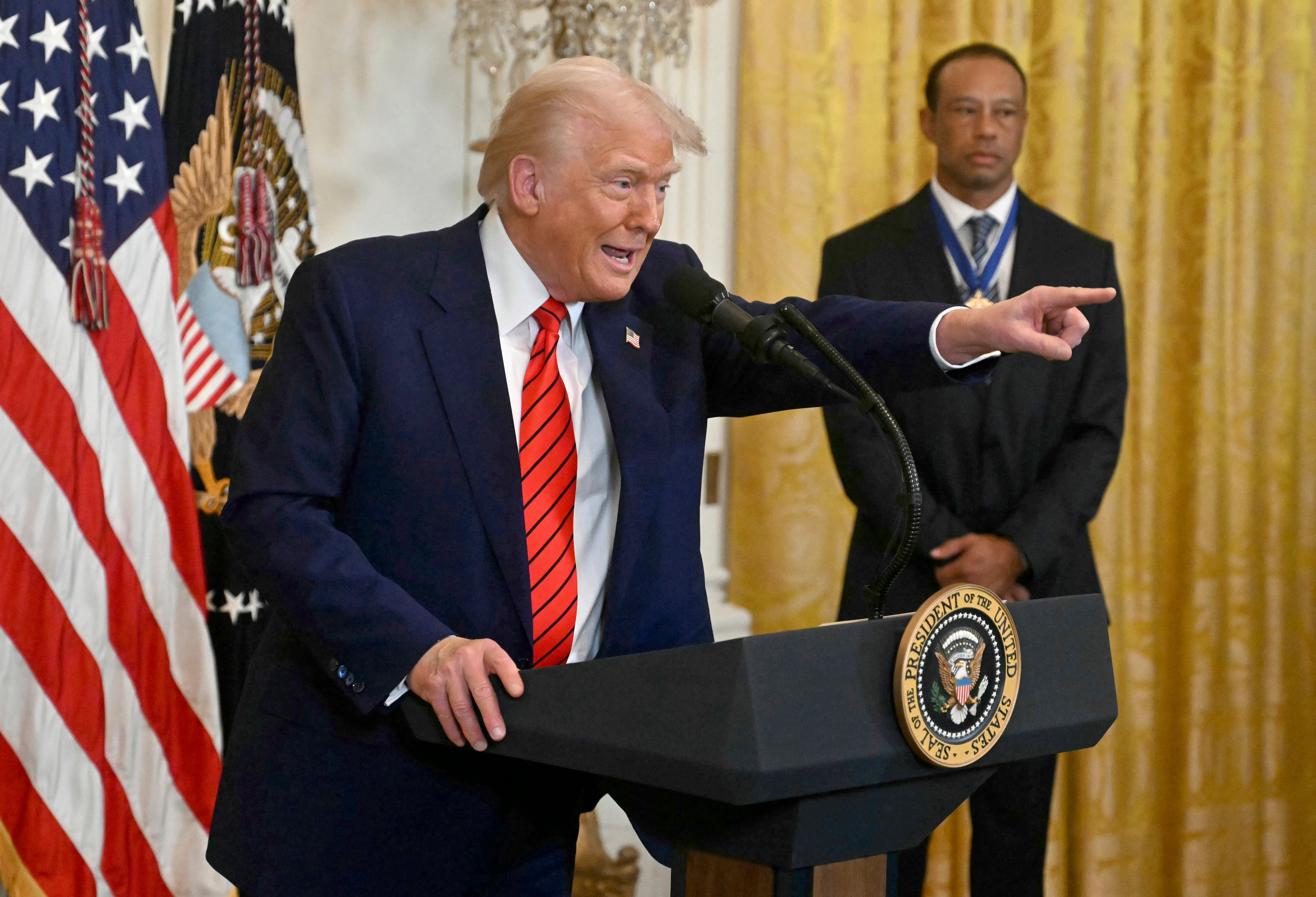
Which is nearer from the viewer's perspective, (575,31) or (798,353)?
(798,353)

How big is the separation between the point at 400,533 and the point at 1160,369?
289 cm

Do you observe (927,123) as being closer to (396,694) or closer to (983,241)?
(983,241)

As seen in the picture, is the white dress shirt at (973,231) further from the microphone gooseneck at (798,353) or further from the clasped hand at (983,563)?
the microphone gooseneck at (798,353)

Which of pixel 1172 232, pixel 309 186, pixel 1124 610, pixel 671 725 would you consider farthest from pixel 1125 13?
pixel 671 725

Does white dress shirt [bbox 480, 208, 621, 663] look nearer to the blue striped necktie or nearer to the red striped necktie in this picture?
the red striped necktie

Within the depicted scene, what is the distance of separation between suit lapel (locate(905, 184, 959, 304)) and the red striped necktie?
65.0 inches

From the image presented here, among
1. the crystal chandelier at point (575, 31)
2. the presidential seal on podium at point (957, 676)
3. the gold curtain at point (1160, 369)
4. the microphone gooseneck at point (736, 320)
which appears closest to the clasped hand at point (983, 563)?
the gold curtain at point (1160, 369)

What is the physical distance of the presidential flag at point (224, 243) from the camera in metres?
2.79

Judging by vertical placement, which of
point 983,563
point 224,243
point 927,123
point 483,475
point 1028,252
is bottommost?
point 983,563

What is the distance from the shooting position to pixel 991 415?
10.4 feet

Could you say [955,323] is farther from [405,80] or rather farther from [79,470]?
[405,80]

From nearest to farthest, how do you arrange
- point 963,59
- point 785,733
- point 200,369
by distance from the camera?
1. point 785,733
2. point 200,369
3. point 963,59

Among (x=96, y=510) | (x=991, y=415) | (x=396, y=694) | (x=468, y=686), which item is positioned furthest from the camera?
(x=991, y=415)

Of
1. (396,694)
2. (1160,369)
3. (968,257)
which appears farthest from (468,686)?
(1160,369)
